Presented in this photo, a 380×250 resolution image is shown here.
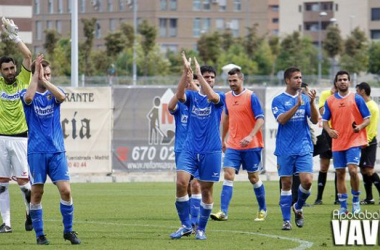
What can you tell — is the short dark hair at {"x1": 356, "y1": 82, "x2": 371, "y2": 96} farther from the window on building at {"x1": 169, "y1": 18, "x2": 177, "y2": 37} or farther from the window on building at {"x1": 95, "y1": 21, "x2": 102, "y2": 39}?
the window on building at {"x1": 169, "y1": 18, "x2": 177, "y2": 37}

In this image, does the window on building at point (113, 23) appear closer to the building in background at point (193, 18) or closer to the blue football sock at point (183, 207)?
the building in background at point (193, 18)

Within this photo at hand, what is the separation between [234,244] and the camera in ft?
45.3

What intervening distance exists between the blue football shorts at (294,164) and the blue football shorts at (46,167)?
3727mm

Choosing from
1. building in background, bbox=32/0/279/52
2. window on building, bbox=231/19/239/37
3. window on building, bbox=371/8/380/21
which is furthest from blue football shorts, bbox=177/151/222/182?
window on building, bbox=371/8/380/21

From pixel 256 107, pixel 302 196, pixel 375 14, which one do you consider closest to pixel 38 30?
pixel 375 14

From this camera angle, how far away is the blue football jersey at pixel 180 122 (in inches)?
595

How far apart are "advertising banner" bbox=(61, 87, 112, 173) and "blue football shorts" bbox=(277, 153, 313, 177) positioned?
14.0 metres

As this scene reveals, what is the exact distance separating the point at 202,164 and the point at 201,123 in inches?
21.9

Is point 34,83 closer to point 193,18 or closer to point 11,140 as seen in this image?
point 11,140

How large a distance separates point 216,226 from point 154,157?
1364 cm

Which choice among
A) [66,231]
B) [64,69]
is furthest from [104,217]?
[64,69]

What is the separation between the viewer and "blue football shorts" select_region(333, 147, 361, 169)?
17.4 metres

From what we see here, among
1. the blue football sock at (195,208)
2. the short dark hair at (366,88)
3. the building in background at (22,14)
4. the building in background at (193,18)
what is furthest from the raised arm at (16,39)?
the building in background at (193,18)

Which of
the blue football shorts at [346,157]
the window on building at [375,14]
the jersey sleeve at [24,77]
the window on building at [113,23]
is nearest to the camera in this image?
the jersey sleeve at [24,77]
